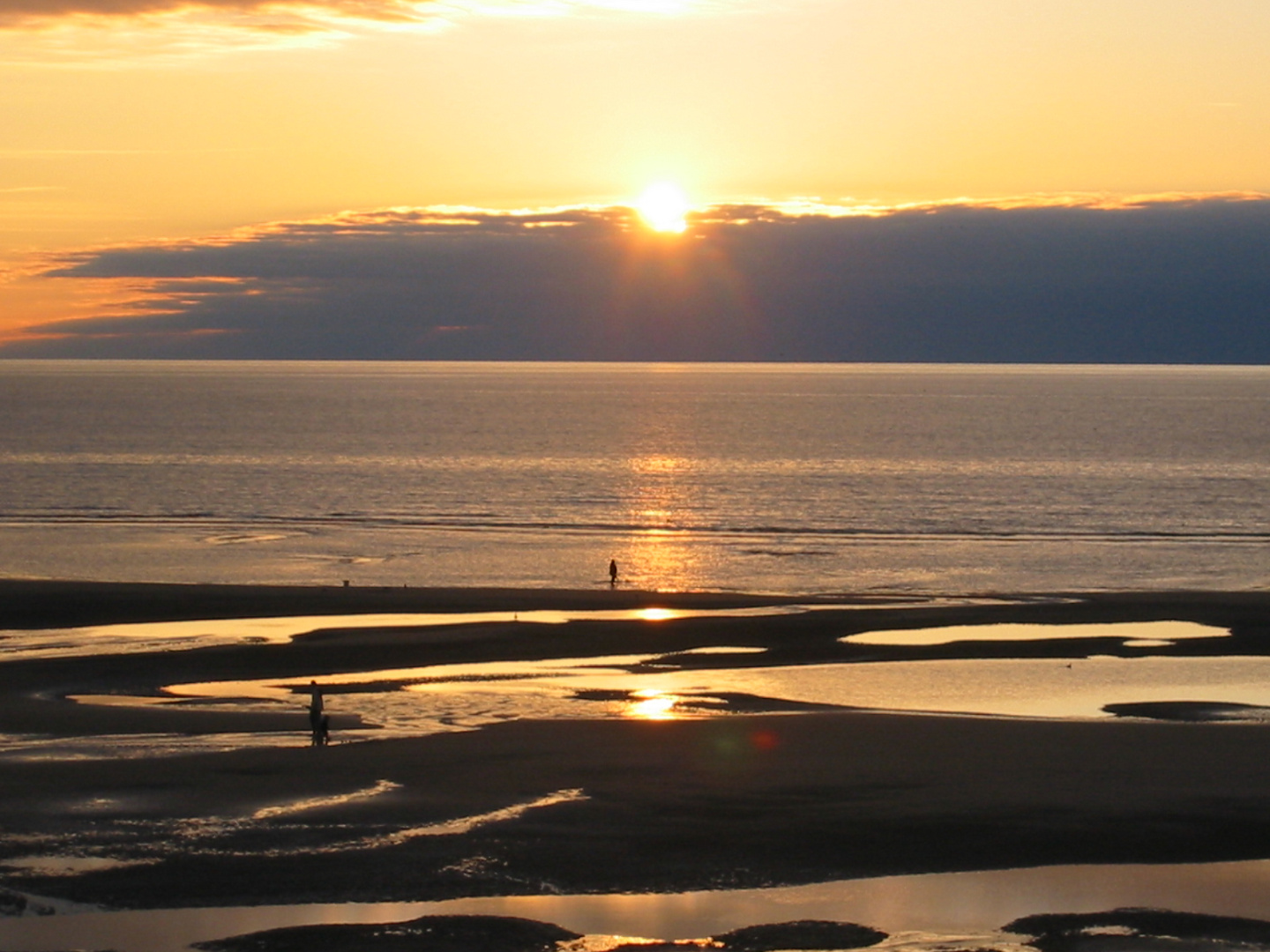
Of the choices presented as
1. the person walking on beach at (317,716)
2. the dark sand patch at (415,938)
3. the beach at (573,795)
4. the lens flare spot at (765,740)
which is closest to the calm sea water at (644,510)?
the beach at (573,795)

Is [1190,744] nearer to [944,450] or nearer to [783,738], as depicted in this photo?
[783,738]

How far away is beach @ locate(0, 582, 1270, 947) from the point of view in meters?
18.5

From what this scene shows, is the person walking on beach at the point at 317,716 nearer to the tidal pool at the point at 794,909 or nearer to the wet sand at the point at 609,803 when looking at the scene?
the wet sand at the point at 609,803

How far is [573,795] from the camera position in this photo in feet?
71.8

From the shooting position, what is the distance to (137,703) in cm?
3041

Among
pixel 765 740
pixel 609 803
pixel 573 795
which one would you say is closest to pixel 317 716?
pixel 573 795

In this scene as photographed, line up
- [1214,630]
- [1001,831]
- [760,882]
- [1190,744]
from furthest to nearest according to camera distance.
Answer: [1214,630] < [1190,744] < [1001,831] < [760,882]

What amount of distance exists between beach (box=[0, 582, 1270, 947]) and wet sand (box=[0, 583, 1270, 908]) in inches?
2.0

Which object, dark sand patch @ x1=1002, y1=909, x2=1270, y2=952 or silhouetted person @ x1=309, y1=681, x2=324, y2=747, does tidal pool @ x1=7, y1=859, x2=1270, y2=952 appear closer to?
dark sand patch @ x1=1002, y1=909, x2=1270, y2=952

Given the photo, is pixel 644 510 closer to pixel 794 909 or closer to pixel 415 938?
pixel 794 909

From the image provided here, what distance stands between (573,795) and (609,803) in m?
0.69

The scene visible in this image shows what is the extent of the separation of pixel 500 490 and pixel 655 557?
34499 millimetres

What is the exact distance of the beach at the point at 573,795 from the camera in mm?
18547

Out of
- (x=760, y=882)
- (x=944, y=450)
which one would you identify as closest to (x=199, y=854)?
(x=760, y=882)
